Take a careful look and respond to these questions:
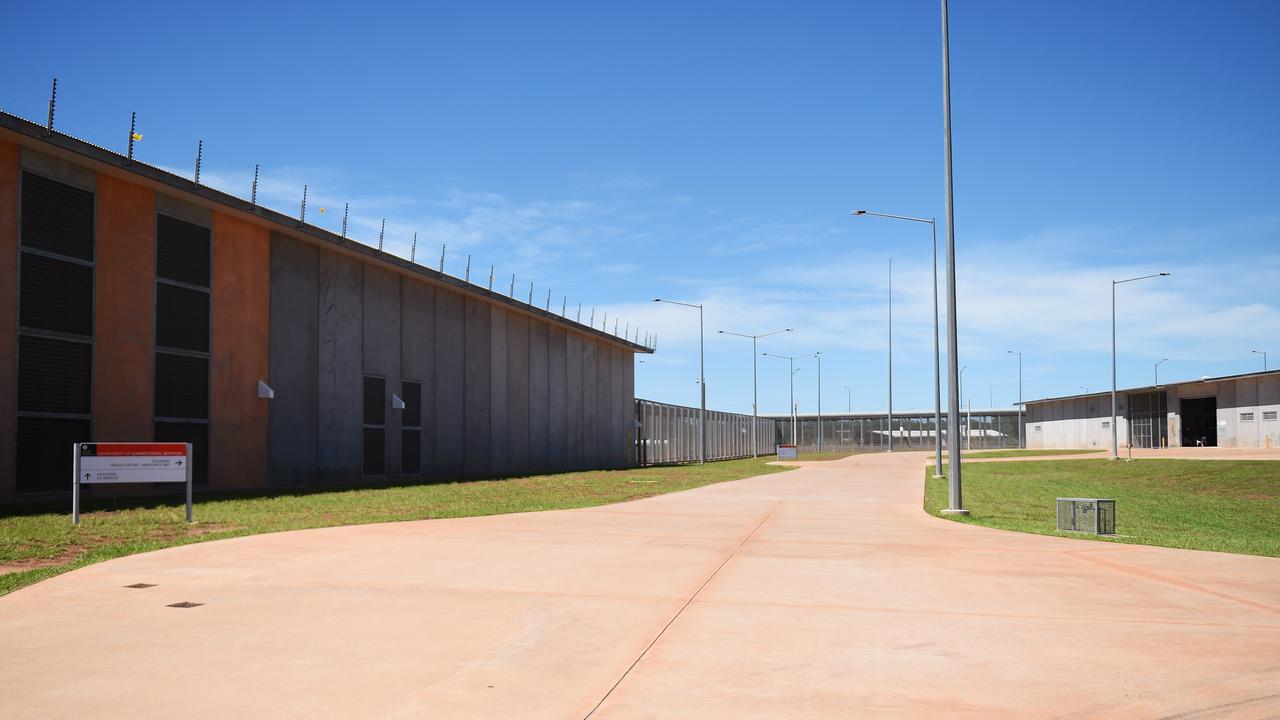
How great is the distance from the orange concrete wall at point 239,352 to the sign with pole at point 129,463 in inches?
461

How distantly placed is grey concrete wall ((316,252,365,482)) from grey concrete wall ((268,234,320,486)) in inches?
18.2

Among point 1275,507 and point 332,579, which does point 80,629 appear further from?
point 1275,507

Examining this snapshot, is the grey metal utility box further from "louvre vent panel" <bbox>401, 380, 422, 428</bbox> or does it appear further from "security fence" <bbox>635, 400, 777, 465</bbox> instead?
"security fence" <bbox>635, 400, 777, 465</bbox>

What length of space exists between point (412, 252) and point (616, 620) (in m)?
33.1

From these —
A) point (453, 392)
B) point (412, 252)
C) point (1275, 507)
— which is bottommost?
point (1275, 507)

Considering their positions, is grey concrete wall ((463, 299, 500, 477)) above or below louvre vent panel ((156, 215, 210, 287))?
below

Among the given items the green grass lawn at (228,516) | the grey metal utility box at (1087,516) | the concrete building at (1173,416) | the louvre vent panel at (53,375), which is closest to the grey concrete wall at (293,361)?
the green grass lawn at (228,516)

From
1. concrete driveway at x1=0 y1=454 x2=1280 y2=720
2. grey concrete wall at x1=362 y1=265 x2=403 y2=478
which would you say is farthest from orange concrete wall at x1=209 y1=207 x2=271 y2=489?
concrete driveway at x1=0 y1=454 x2=1280 y2=720

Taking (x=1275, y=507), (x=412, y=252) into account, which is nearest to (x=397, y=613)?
(x=1275, y=507)

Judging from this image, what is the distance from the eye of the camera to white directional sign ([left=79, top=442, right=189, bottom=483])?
1689 centimetres

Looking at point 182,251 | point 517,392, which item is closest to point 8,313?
point 182,251

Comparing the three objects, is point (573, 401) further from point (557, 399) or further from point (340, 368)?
point (340, 368)

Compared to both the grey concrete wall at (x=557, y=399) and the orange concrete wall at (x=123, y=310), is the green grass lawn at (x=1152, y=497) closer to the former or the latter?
the orange concrete wall at (x=123, y=310)

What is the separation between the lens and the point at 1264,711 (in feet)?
18.6
